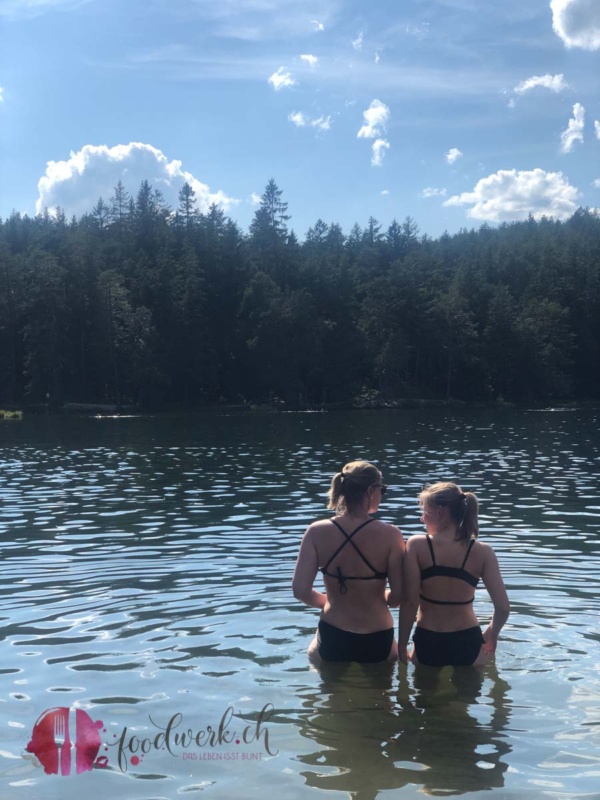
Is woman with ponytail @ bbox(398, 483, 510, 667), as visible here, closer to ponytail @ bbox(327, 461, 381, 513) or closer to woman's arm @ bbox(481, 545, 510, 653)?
woman's arm @ bbox(481, 545, 510, 653)

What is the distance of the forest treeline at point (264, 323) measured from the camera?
264 feet

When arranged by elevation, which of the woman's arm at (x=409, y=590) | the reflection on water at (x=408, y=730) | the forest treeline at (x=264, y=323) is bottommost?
the reflection on water at (x=408, y=730)

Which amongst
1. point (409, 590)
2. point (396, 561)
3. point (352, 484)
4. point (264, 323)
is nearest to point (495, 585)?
point (409, 590)

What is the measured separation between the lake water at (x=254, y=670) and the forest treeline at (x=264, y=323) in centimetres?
6249

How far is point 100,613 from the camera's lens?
9844 mm

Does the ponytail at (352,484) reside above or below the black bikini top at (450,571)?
above

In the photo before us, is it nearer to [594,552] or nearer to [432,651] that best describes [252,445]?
[594,552]

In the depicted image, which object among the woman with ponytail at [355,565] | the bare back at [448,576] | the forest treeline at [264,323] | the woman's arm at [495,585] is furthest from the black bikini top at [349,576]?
the forest treeline at [264,323]

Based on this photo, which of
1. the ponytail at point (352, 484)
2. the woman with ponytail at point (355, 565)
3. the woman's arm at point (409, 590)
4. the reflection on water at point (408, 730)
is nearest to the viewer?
the reflection on water at point (408, 730)

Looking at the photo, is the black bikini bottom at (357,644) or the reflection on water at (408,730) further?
the black bikini bottom at (357,644)

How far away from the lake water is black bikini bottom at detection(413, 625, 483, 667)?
0.12 meters

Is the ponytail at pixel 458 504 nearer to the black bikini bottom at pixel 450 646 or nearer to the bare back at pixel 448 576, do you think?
the bare back at pixel 448 576

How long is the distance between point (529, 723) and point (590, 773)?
835 millimetres

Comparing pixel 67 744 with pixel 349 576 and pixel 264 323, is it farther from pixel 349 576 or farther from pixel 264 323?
pixel 264 323
